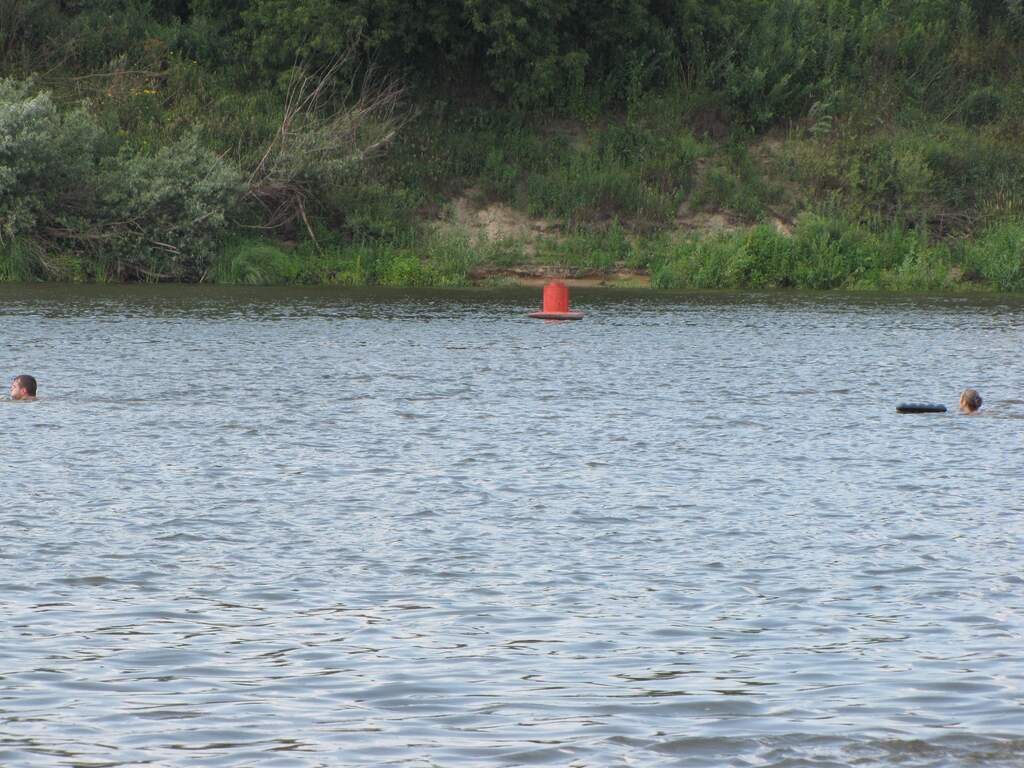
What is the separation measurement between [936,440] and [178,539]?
11.4 m

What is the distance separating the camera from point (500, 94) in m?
65.5

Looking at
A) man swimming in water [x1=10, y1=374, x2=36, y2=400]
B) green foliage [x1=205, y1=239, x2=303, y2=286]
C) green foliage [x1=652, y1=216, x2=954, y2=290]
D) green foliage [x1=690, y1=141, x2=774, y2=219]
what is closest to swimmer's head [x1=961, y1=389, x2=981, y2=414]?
man swimming in water [x1=10, y1=374, x2=36, y2=400]

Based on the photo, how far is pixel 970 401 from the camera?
80.8 ft

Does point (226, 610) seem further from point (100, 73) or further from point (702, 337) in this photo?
point (100, 73)

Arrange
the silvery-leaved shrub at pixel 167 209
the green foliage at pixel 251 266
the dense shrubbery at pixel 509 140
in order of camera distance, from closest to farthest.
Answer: the silvery-leaved shrub at pixel 167 209
the dense shrubbery at pixel 509 140
the green foliage at pixel 251 266

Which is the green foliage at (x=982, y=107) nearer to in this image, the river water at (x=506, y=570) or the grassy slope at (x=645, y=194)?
the grassy slope at (x=645, y=194)

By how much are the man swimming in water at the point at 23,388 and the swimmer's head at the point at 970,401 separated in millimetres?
13684

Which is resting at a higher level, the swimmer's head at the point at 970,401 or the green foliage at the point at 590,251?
the green foliage at the point at 590,251

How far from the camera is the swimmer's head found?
24656mm

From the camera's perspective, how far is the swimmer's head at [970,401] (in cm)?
2466

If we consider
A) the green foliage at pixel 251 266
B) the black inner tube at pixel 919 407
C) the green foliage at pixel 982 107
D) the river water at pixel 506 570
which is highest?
the green foliage at pixel 982 107

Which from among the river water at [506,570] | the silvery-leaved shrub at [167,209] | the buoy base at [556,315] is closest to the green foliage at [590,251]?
the silvery-leaved shrub at [167,209]

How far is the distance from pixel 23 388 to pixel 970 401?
546 inches

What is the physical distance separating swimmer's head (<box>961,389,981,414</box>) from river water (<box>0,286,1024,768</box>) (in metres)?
0.24
